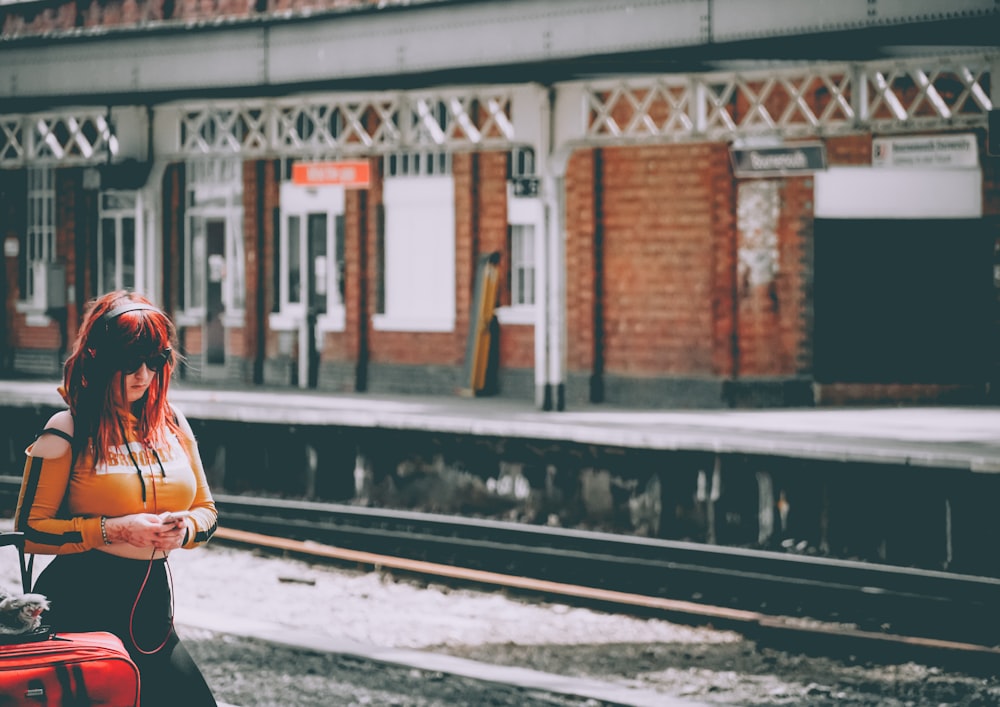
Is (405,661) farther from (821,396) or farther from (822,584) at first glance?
(821,396)

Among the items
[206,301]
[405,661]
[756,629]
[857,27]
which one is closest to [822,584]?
[756,629]

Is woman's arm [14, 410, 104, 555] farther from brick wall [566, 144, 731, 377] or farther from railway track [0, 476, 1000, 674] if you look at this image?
brick wall [566, 144, 731, 377]

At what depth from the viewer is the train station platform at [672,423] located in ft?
39.0

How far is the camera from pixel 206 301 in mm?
22672

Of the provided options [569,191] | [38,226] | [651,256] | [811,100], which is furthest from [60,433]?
[38,226]

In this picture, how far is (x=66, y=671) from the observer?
10.0ft

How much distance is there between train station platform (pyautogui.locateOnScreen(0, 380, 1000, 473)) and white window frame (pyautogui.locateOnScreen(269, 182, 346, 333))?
1.79 meters

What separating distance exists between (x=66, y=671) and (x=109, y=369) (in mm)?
718

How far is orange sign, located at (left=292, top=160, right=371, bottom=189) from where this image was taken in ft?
57.4

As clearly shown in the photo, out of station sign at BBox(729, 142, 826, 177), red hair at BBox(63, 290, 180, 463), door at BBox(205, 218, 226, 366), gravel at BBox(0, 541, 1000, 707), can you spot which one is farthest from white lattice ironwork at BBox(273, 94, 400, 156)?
red hair at BBox(63, 290, 180, 463)

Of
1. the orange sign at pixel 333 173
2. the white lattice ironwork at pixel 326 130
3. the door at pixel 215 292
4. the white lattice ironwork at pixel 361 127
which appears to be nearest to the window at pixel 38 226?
the door at pixel 215 292

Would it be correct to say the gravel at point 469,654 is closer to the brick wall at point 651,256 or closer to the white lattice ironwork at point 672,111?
the white lattice ironwork at point 672,111

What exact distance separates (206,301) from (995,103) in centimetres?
1350

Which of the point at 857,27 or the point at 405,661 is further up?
the point at 857,27
